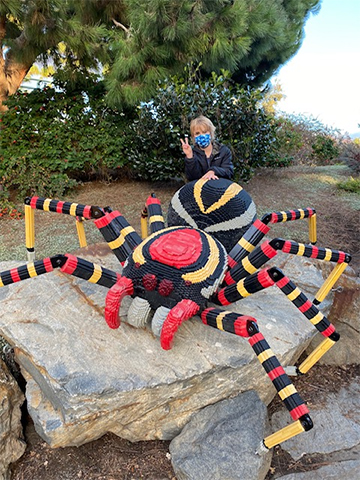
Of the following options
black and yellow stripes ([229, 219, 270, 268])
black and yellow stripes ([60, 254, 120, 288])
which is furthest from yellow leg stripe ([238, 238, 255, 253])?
black and yellow stripes ([60, 254, 120, 288])

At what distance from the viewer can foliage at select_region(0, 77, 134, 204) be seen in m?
5.83

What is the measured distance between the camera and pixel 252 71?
347 inches

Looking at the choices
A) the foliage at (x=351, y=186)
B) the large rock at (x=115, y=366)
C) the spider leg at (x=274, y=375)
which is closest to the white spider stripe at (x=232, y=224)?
the large rock at (x=115, y=366)

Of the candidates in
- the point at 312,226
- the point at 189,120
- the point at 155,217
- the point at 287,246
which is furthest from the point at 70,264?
the point at 189,120

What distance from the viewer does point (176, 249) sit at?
231cm

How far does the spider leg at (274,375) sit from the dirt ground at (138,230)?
1.40 feet

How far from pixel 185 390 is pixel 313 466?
900mm

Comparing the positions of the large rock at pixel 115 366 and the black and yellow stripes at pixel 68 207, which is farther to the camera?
the black and yellow stripes at pixel 68 207

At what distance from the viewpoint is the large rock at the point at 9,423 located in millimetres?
2227

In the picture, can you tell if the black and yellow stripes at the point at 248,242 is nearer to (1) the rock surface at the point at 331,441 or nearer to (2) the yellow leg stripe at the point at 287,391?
(2) the yellow leg stripe at the point at 287,391

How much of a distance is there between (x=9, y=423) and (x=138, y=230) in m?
2.93

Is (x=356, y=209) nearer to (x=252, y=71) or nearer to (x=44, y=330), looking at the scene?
(x=252, y=71)

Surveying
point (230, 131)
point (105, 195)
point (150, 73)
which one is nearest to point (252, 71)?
point (230, 131)

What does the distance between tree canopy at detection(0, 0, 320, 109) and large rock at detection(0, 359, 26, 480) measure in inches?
169
